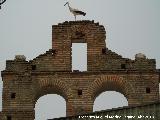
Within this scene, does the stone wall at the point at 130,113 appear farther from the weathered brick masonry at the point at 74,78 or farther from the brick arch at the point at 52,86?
the brick arch at the point at 52,86

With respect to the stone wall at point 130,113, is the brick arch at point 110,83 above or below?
above

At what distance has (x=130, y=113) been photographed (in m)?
27.6

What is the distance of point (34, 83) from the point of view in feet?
106

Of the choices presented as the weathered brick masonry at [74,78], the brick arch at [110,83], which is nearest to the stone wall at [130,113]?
the weathered brick masonry at [74,78]

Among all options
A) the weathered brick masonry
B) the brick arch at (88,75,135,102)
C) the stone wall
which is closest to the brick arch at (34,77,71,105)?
the weathered brick masonry

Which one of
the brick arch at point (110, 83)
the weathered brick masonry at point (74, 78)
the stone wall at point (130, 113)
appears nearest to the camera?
the stone wall at point (130, 113)

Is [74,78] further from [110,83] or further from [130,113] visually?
[130,113]

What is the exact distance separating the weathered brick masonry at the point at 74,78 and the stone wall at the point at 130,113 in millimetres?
3995

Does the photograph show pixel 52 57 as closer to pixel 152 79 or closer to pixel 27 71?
pixel 27 71

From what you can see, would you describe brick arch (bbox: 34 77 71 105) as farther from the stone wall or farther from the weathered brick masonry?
the stone wall

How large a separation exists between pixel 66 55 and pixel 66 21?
4.87 feet

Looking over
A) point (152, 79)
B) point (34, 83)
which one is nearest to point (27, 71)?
point (34, 83)

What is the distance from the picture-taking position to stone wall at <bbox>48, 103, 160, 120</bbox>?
1083 inches

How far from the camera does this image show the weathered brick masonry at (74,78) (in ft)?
104
